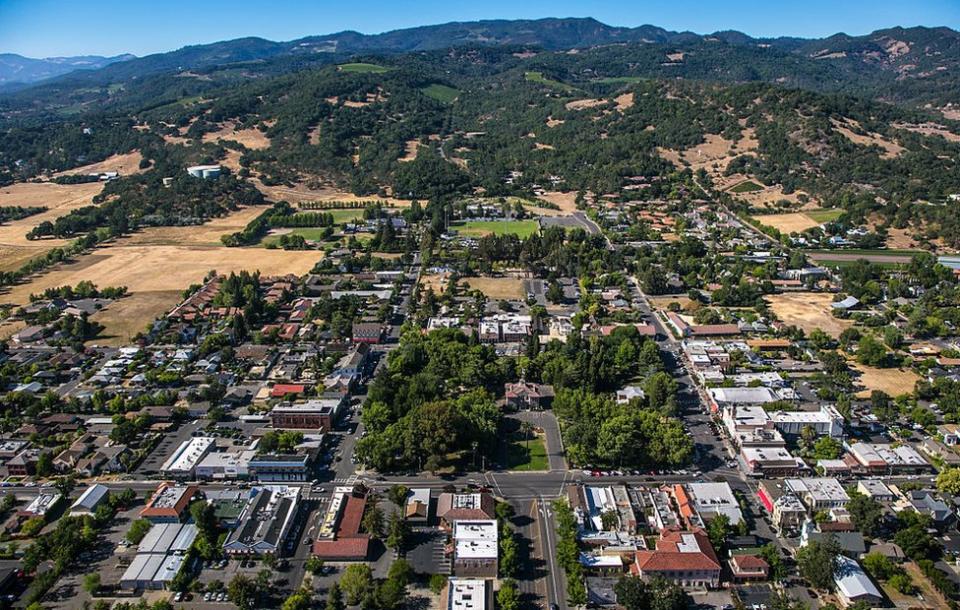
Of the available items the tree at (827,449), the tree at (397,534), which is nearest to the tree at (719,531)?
the tree at (827,449)

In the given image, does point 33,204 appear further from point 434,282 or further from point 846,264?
point 846,264

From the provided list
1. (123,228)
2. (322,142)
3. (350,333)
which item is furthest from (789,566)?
(322,142)

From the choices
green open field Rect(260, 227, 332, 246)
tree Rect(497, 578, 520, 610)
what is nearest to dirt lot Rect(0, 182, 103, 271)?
green open field Rect(260, 227, 332, 246)

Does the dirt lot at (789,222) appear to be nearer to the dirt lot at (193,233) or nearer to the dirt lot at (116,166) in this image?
the dirt lot at (193,233)

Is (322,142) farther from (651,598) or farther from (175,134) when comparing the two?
(651,598)

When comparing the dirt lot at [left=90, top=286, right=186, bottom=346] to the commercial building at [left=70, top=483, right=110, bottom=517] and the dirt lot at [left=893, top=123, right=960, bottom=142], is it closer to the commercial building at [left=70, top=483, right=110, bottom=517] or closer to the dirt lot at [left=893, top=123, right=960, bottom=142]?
the commercial building at [left=70, top=483, right=110, bottom=517]
